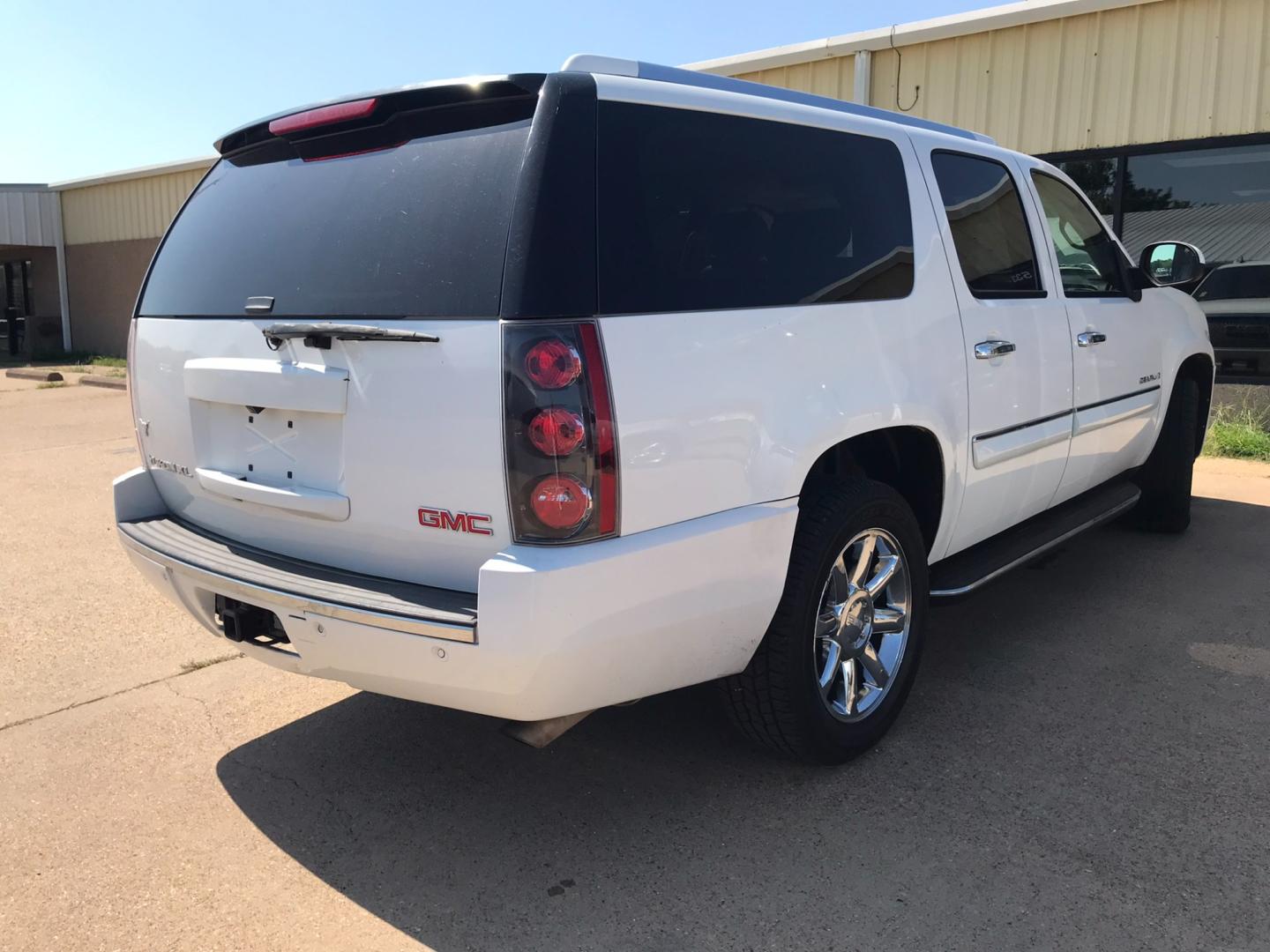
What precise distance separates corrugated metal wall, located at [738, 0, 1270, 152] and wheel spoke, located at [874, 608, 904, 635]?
7.70 metres

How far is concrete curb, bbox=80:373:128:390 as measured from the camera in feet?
51.1

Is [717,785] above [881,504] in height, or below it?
below

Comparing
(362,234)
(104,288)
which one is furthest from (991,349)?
(104,288)

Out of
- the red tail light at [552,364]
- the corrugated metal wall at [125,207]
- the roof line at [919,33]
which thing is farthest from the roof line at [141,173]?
the red tail light at [552,364]

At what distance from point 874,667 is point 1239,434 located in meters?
6.89

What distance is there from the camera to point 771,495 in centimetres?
278

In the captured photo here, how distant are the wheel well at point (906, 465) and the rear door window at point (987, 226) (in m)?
0.63

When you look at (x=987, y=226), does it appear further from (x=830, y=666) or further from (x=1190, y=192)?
(x=1190, y=192)

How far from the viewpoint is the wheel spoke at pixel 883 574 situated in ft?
11.0

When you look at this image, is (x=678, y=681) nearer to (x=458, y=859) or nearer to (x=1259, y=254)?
(x=458, y=859)

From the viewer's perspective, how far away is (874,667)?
3.39m

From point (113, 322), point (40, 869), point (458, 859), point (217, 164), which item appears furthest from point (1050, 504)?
point (113, 322)

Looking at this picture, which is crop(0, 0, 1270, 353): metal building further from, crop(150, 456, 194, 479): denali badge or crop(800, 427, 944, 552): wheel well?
crop(150, 456, 194, 479): denali badge

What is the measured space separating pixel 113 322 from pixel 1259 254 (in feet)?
66.2
